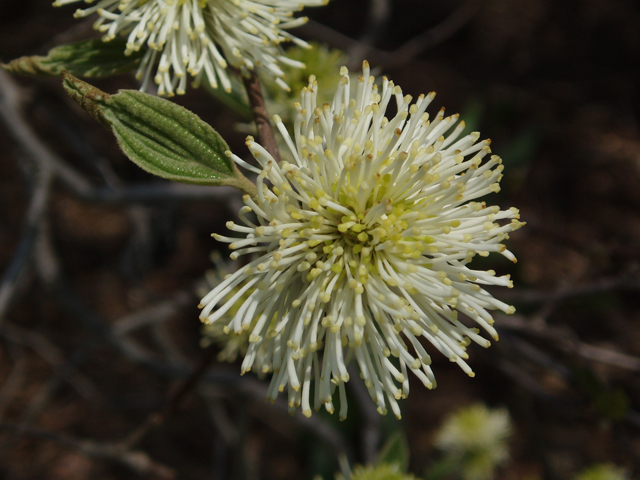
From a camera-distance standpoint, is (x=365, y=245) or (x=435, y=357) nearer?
(x=365, y=245)

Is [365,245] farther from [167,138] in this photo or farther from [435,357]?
[435,357]

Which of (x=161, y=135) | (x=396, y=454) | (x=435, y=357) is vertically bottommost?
(x=396, y=454)

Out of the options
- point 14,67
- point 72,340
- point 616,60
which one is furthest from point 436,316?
point 616,60

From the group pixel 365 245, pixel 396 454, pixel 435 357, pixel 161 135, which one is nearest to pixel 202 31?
pixel 161 135

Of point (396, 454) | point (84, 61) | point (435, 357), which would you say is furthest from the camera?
point (435, 357)

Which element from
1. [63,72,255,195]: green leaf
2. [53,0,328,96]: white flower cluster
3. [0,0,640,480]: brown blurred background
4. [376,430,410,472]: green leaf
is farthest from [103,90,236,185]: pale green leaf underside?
[0,0,640,480]: brown blurred background

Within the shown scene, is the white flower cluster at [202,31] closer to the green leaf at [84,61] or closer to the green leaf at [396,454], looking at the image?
the green leaf at [84,61]

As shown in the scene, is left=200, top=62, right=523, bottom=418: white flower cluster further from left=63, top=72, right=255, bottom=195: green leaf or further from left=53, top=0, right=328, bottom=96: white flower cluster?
left=53, top=0, right=328, bottom=96: white flower cluster
